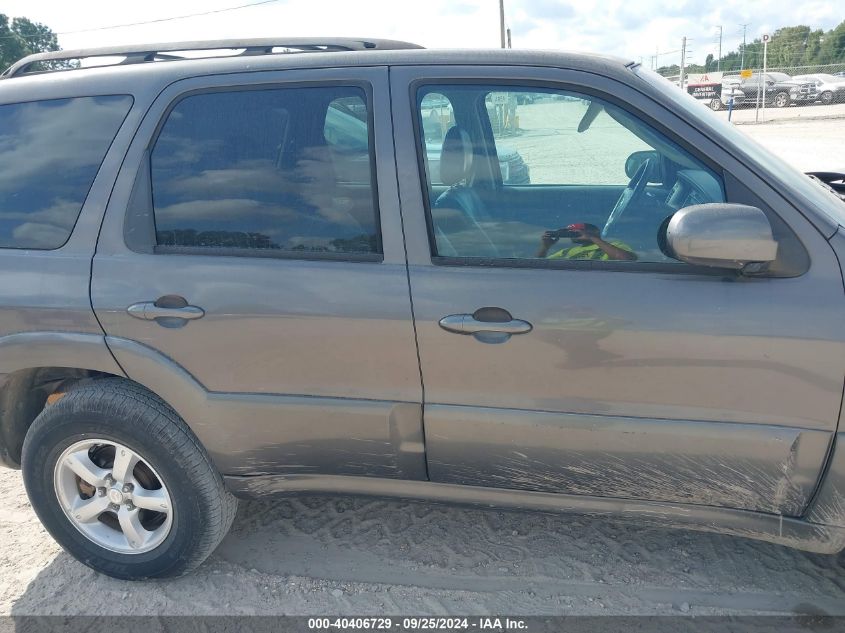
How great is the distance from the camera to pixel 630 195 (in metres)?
2.32

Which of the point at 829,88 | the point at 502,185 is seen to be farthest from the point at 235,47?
the point at 829,88

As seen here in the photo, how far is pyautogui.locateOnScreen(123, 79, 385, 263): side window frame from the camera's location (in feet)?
7.59

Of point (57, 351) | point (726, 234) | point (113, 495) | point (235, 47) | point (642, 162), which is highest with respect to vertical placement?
point (235, 47)

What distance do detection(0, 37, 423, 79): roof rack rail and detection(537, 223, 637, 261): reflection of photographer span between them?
93cm

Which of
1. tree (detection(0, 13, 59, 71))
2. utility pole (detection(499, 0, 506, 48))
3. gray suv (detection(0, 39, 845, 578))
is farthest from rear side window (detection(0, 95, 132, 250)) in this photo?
tree (detection(0, 13, 59, 71))

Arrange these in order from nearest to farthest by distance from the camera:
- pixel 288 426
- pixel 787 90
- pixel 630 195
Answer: pixel 630 195
pixel 288 426
pixel 787 90

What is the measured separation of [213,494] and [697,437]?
172 cm

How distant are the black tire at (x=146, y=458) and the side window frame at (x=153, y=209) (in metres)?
0.55

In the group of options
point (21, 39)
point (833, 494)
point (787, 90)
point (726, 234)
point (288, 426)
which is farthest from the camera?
point (21, 39)

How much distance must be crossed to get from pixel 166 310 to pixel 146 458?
0.59m

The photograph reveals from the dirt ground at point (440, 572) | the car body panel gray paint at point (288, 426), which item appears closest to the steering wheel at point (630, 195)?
the car body panel gray paint at point (288, 426)

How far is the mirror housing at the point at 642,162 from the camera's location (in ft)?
7.46

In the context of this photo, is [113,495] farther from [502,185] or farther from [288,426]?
[502,185]

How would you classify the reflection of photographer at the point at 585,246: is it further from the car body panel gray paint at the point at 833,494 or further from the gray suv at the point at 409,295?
the car body panel gray paint at the point at 833,494
